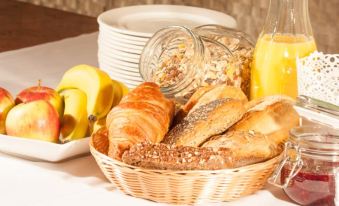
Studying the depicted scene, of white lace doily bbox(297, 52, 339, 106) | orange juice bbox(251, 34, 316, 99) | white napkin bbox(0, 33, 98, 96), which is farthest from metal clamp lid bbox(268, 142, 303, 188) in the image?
white napkin bbox(0, 33, 98, 96)

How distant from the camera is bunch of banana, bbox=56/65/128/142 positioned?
123 centimetres

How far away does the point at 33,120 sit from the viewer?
118 cm

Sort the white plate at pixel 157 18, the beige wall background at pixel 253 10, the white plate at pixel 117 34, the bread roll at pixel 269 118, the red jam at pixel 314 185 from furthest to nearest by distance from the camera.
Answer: the beige wall background at pixel 253 10, the white plate at pixel 157 18, the white plate at pixel 117 34, the bread roll at pixel 269 118, the red jam at pixel 314 185

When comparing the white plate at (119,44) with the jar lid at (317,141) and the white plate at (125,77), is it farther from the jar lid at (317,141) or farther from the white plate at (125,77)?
the jar lid at (317,141)

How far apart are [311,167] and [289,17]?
0.33m

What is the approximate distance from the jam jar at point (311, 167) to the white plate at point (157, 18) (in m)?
0.57

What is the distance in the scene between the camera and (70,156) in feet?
3.85

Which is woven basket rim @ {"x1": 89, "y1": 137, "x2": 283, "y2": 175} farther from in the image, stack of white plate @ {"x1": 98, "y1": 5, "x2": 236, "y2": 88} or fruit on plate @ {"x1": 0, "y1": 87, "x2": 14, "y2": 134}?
stack of white plate @ {"x1": 98, "y1": 5, "x2": 236, "y2": 88}

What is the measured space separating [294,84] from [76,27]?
3.12ft

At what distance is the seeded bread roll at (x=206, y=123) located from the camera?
1067 mm

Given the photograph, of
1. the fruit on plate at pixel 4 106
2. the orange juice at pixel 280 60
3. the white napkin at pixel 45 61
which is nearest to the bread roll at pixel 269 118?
the orange juice at pixel 280 60

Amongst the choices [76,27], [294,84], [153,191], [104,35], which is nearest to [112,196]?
[153,191]

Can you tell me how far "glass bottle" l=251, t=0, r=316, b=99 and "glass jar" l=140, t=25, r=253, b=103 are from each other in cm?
5

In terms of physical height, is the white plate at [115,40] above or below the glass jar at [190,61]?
below
